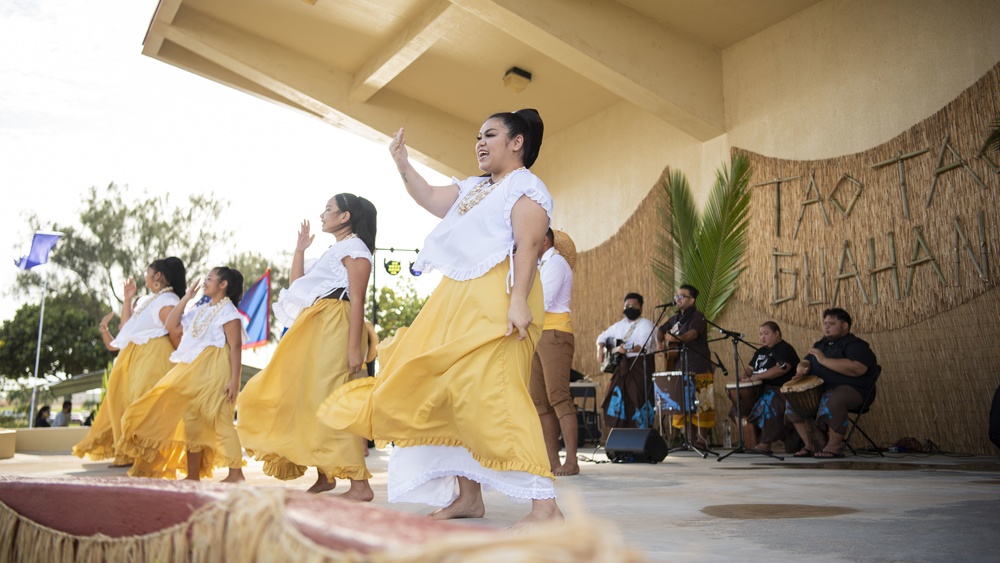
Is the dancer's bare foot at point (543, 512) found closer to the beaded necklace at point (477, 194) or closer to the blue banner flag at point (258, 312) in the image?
the beaded necklace at point (477, 194)

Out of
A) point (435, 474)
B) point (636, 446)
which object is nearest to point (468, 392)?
point (435, 474)

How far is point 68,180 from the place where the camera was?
1108 inches

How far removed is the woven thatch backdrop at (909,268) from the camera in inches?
282

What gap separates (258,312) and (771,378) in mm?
12250

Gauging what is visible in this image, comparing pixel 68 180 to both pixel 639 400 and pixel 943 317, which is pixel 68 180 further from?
pixel 943 317

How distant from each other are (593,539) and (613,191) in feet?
35.8

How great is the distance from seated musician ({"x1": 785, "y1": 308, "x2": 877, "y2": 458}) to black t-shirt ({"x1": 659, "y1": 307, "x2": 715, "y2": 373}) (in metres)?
0.94

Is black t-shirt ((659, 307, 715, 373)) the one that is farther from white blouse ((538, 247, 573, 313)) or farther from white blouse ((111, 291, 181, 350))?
white blouse ((111, 291, 181, 350))

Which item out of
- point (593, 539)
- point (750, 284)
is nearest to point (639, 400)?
point (750, 284)

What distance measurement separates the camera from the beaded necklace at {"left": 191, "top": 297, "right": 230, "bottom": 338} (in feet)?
17.9

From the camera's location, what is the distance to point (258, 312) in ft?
57.6

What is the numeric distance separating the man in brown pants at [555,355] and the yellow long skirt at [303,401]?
1.60 m

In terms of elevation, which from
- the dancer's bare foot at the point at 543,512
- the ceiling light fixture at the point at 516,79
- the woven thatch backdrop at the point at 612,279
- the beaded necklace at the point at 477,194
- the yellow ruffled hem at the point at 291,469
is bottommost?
the dancer's bare foot at the point at 543,512

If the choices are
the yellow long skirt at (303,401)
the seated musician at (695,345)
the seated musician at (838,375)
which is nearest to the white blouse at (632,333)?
the seated musician at (695,345)
